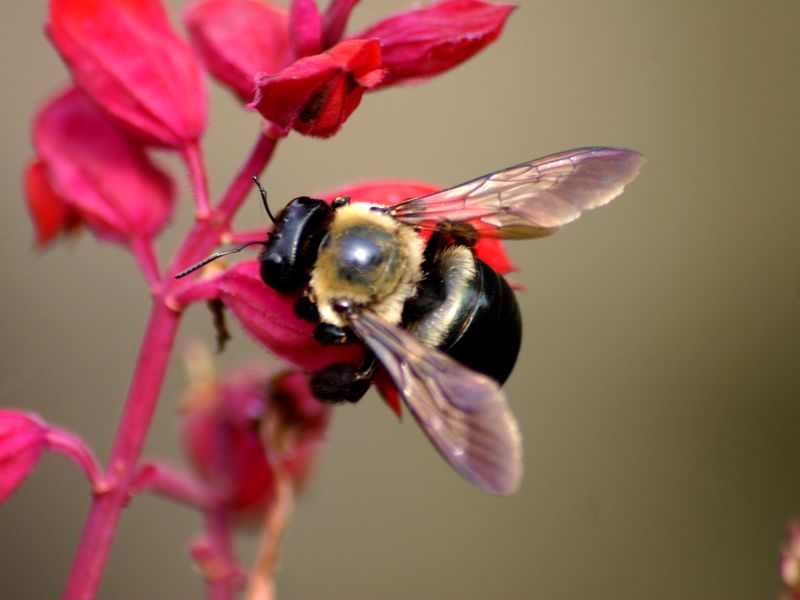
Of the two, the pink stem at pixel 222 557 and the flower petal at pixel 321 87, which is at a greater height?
the flower petal at pixel 321 87

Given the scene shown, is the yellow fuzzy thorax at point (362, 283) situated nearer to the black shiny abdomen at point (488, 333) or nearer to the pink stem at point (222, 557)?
the black shiny abdomen at point (488, 333)

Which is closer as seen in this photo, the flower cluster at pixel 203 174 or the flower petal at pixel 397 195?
the flower cluster at pixel 203 174

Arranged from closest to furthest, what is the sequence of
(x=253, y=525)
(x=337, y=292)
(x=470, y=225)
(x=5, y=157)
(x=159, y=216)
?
(x=337, y=292), (x=470, y=225), (x=159, y=216), (x=253, y=525), (x=5, y=157)

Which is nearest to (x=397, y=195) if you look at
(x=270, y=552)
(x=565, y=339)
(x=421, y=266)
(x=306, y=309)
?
(x=421, y=266)

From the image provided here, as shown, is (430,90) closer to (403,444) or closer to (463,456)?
(403,444)

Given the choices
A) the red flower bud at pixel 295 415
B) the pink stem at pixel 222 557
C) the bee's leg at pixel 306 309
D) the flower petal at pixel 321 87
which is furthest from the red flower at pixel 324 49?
the pink stem at pixel 222 557

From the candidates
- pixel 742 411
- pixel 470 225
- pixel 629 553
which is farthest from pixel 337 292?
pixel 742 411
